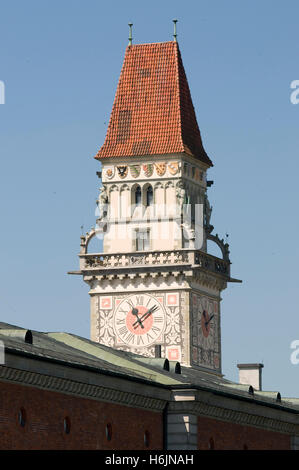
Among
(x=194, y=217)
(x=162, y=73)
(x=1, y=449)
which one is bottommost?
(x=1, y=449)

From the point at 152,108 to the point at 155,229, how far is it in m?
9.55

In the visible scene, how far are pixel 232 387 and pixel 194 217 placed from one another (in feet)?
138

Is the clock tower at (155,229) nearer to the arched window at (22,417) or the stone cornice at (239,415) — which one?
the stone cornice at (239,415)

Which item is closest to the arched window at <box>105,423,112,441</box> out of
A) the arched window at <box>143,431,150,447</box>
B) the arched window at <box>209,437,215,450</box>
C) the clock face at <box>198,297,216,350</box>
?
the arched window at <box>143,431,150,447</box>

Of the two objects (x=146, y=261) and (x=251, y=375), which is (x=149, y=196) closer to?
(x=146, y=261)

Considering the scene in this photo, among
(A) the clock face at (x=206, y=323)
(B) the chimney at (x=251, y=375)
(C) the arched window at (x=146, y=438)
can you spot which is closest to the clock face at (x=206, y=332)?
(A) the clock face at (x=206, y=323)

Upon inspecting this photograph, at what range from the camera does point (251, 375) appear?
131 meters

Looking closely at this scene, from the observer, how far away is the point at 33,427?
3004 inches

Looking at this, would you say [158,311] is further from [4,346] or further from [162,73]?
[4,346]

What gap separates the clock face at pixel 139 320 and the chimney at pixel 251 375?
11.1 m

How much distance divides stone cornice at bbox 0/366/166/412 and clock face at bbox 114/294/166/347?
51518 millimetres

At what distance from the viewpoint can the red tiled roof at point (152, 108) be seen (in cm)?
14638
